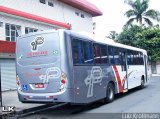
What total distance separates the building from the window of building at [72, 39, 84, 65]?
9327mm

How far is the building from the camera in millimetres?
20078

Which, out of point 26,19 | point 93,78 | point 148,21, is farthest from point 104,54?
point 148,21

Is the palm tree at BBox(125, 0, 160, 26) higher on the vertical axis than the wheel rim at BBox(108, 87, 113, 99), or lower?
higher

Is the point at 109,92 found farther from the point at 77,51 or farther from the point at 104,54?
the point at 77,51

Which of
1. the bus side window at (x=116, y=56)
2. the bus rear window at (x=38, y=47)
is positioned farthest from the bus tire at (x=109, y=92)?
the bus rear window at (x=38, y=47)

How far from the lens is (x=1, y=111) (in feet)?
36.2

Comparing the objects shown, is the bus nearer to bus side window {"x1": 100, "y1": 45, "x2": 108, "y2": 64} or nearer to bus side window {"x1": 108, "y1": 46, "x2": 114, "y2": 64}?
bus side window {"x1": 100, "y1": 45, "x2": 108, "y2": 64}

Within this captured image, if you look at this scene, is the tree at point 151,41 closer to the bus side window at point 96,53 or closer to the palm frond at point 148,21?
the palm frond at point 148,21

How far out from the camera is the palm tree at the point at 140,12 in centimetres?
4997

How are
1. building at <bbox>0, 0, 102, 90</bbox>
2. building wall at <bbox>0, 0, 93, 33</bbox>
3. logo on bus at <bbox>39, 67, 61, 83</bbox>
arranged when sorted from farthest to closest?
1. building wall at <bbox>0, 0, 93, 33</bbox>
2. building at <bbox>0, 0, 102, 90</bbox>
3. logo on bus at <bbox>39, 67, 61, 83</bbox>

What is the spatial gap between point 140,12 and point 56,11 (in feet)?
85.1

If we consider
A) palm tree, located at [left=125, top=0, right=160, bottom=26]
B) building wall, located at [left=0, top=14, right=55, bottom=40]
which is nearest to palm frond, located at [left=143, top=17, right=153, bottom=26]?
palm tree, located at [left=125, top=0, right=160, bottom=26]

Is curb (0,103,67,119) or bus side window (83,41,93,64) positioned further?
bus side window (83,41,93,64)

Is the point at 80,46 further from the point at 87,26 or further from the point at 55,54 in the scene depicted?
the point at 87,26
